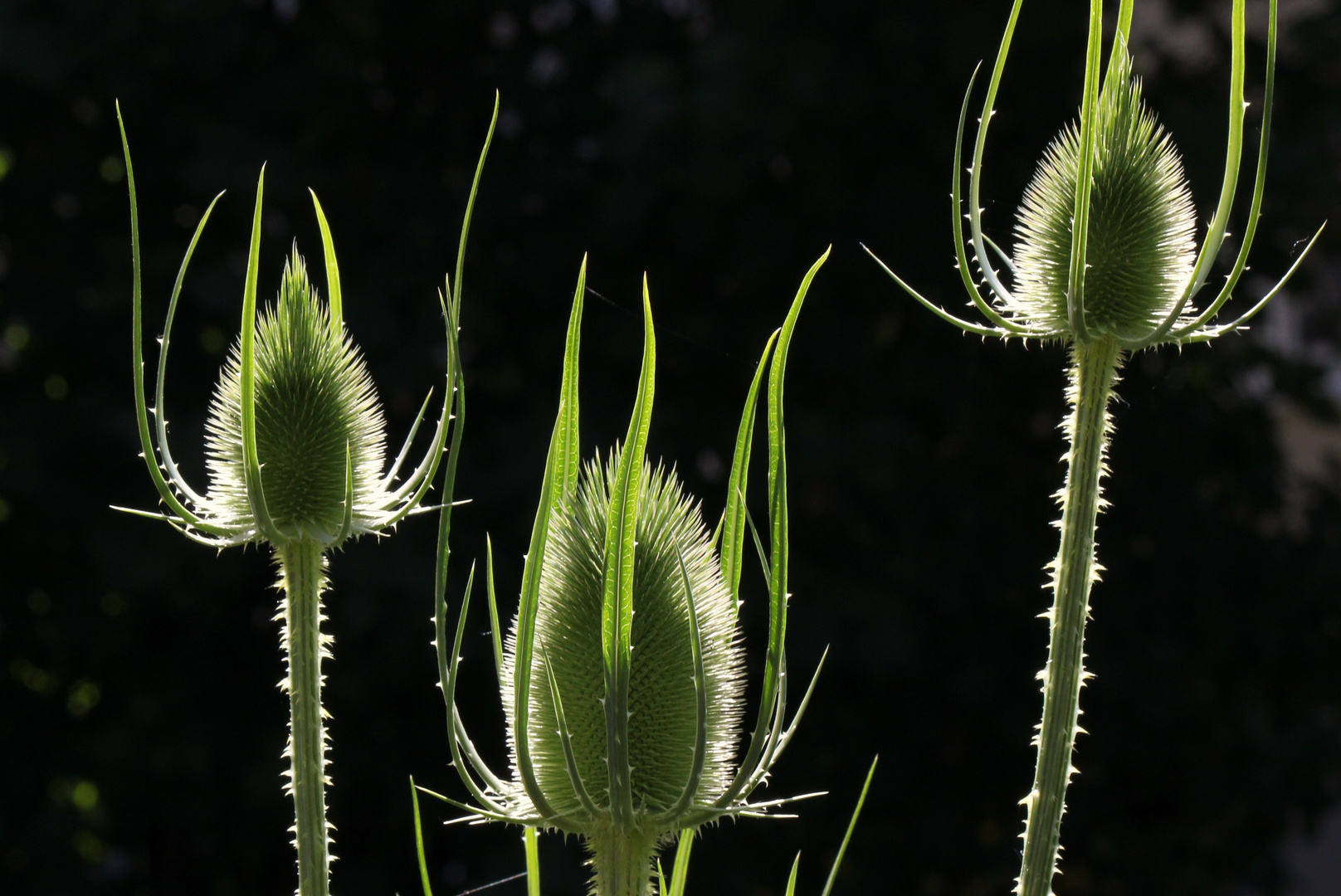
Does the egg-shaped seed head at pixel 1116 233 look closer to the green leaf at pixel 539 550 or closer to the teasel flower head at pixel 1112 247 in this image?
the teasel flower head at pixel 1112 247

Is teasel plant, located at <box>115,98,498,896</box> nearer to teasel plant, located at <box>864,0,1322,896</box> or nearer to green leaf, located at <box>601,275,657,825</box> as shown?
green leaf, located at <box>601,275,657,825</box>

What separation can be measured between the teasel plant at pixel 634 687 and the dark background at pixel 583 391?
197 centimetres

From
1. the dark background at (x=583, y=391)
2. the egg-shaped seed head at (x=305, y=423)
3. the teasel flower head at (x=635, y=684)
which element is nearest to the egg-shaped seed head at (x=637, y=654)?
the teasel flower head at (x=635, y=684)

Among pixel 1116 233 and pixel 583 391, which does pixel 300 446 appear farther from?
pixel 583 391

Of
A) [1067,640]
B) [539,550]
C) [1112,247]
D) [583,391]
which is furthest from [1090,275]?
[583,391]

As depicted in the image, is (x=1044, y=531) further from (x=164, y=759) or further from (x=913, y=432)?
(x=164, y=759)

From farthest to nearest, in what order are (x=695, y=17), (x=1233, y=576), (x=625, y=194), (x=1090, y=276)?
(x=1233, y=576) → (x=695, y=17) → (x=625, y=194) → (x=1090, y=276)

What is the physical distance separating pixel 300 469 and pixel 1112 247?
1.21 feet

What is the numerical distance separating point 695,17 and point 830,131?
16.4 inches

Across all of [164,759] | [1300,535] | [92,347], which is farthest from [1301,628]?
[92,347]

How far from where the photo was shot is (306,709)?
568 mm

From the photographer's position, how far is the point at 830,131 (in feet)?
9.18

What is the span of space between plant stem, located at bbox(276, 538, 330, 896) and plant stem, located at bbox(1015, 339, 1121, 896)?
0.87 feet

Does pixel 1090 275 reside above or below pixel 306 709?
above
